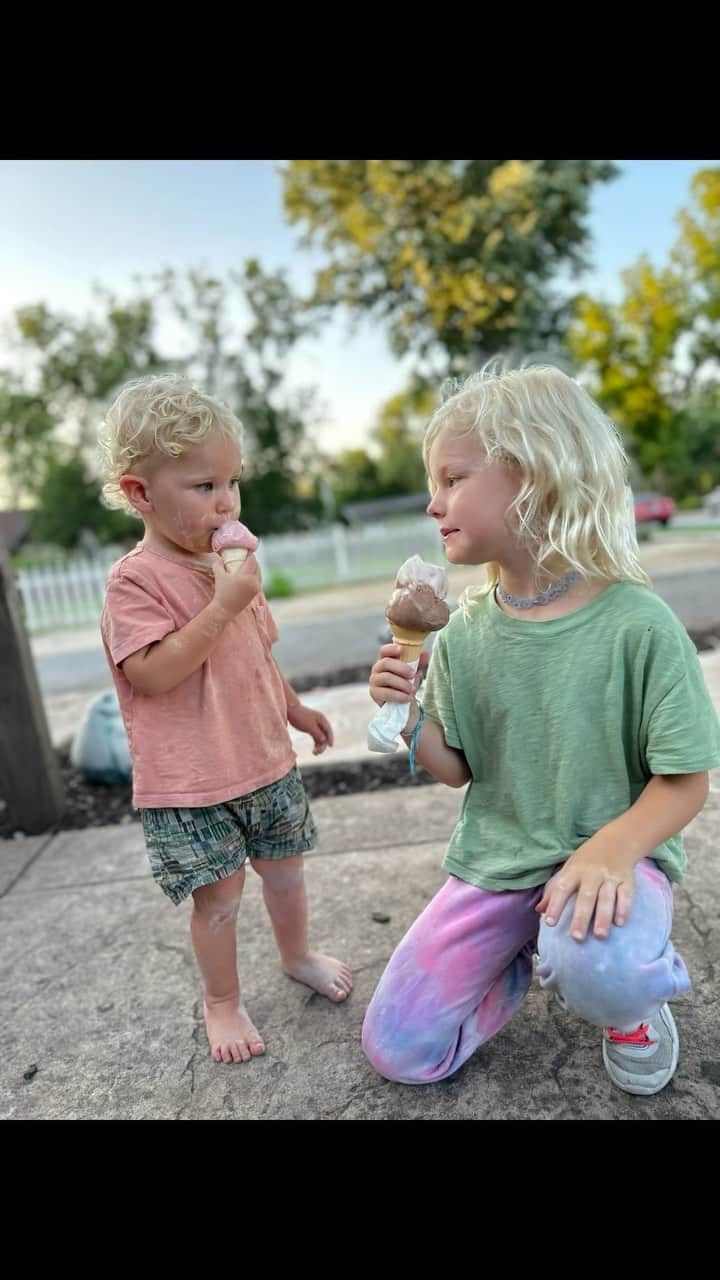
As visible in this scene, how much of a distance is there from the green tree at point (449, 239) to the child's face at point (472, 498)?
898cm

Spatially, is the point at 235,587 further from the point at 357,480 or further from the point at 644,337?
the point at 357,480

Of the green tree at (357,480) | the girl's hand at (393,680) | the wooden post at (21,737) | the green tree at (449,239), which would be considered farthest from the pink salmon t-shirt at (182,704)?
Result: the green tree at (357,480)

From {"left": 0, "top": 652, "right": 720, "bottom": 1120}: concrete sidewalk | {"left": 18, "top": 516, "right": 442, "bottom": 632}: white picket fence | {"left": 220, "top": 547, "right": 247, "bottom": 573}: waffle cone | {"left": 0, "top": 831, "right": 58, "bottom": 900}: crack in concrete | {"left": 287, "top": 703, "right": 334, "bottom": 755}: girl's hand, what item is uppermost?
{"left": 220, "top": 547, "right": 247, "bottom": 573}: waffle cone

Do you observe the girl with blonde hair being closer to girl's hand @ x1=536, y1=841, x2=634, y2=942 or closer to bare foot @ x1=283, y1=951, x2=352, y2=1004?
girl's hand @ x1=536, y1=841, x2=634, y2=942

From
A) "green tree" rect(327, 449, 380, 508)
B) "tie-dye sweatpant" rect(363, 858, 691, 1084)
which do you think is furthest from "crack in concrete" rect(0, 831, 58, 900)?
"green tree" rect(327, 449, 380, 508)

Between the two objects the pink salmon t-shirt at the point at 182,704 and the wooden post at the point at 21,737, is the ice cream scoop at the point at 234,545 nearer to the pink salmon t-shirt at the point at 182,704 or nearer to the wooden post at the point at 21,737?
the pink salmon t-shirt at the point at 182,704

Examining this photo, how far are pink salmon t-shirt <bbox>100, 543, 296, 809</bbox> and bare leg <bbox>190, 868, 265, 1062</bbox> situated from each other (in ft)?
0.75

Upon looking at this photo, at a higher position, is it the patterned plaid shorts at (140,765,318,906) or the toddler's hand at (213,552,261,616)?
the toddler's hand at (213,552,261,616)

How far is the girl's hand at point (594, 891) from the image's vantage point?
4.83 feet

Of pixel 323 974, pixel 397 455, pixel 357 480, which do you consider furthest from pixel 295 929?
pixel 397 455

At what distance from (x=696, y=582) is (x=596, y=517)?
7960mm

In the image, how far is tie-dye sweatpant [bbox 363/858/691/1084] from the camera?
1.48 metres
